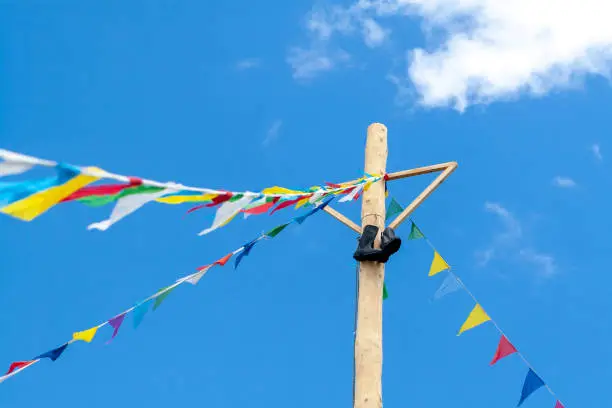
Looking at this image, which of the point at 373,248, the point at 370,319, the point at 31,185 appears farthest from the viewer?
the point at 373,248

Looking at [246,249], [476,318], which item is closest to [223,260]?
[246,249]

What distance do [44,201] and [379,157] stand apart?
369 cm

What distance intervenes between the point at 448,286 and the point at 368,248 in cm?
151

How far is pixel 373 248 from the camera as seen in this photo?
19.2 ft

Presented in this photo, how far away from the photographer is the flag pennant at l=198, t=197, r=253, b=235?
14.8 feet

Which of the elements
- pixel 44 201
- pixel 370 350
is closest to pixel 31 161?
pixel 44 201

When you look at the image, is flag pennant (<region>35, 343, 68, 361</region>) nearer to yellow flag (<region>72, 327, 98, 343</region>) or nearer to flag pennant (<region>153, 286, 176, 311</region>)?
yellow flag (<region>72, 327, 98, 343</region>)

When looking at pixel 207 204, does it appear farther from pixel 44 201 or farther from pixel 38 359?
pixel 38 359

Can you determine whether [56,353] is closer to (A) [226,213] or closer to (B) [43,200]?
(A) [226,213]

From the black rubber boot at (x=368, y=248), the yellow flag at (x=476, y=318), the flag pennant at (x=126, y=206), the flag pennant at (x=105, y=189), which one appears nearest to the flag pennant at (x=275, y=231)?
the black rubber boot at (x=368, y=248)

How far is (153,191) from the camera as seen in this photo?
152 inches

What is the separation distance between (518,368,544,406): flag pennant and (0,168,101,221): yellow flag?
4.54m

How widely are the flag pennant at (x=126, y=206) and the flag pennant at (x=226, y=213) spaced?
617 millimetres

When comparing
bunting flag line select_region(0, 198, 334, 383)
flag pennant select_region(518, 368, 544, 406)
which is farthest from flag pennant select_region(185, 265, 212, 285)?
flag pennant select_region(518, 368, 544, 406)
